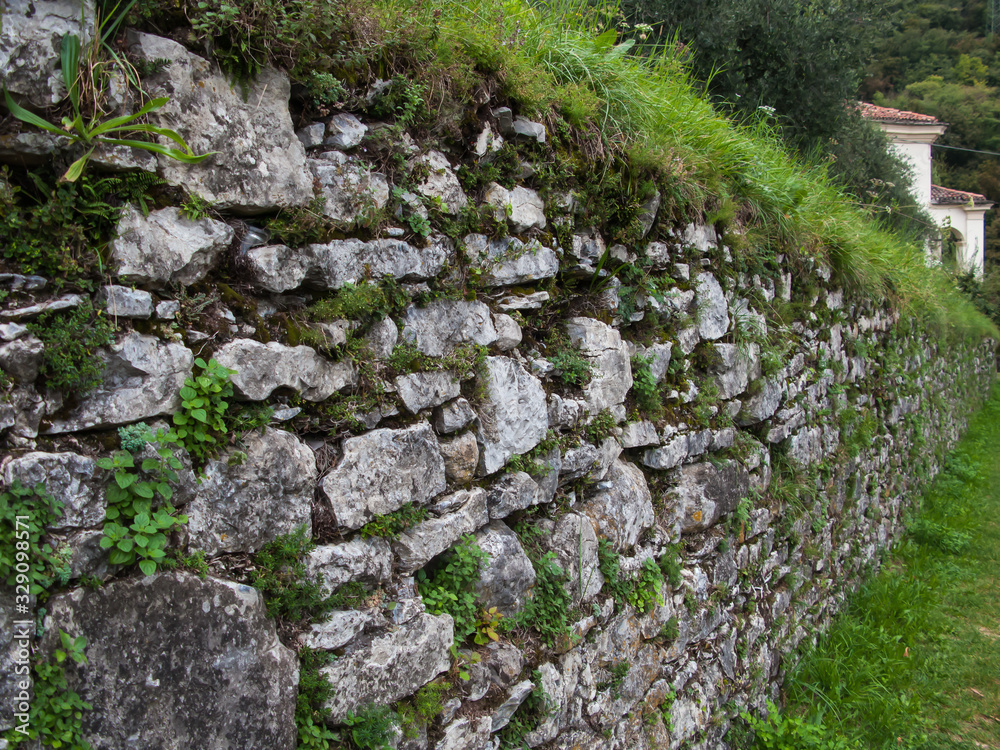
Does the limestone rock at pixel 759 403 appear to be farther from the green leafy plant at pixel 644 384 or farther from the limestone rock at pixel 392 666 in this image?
the limestone rock at pixel 392 666

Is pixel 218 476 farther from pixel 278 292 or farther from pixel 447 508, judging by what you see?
pixel 447 508

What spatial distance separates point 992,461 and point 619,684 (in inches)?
428

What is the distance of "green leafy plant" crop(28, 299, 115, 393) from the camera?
1409 mm

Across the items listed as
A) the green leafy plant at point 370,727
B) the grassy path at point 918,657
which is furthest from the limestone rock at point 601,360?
the grassy path at point 918,657

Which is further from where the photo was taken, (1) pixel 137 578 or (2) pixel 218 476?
(2) pixel 218 476

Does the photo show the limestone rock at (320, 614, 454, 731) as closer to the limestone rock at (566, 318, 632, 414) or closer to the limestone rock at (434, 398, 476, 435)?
the limestone rock at (434, 398, 476, 435)

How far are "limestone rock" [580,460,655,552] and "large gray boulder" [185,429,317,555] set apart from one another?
4.58ft

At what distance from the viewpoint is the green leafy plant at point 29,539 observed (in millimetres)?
1307

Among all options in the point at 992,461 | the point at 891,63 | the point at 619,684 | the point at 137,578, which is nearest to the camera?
the point at 137,578

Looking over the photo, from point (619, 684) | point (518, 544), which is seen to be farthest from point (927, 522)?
point (518, 544)

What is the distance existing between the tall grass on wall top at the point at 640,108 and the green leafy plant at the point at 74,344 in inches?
59.7

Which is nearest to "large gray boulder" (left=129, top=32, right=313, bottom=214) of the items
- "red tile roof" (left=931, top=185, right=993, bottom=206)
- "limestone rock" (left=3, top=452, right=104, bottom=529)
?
"limestone rock" (left=3, top=452, right=104, bottom=529)

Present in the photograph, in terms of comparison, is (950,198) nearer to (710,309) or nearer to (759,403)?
(759,403)

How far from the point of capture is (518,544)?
2.40 metres
